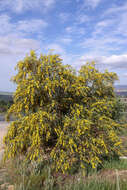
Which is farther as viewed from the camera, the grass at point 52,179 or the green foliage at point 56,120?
the green foliage at point 56,120

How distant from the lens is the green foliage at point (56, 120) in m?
4.70

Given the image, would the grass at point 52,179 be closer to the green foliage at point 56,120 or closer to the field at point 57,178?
the field at point 57,178

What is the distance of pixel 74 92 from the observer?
549 cm

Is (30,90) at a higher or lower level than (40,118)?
higher

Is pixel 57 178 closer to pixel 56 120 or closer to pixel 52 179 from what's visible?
pixel 52 179

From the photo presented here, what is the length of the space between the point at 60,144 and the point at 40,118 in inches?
37.1

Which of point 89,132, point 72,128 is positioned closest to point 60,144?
point 72,128

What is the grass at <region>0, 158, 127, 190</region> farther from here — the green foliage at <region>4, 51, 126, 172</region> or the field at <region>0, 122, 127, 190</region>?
the green foliage at <region>4, 51, 126, 172</region>

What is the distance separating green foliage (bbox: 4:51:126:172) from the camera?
4.70 m

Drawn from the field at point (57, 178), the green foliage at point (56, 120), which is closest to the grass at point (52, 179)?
the field at point (57, 178)

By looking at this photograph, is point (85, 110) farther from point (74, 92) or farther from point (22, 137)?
point (22, 137)

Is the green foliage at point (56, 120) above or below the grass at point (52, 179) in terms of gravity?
above

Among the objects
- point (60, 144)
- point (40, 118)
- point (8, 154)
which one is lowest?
point (8, 154)

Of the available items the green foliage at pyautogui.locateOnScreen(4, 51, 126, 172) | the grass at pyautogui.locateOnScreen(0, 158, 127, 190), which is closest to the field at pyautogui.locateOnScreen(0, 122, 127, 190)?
the grass at pyautogui.locateOnScreen(0, 158, 127, 190)
